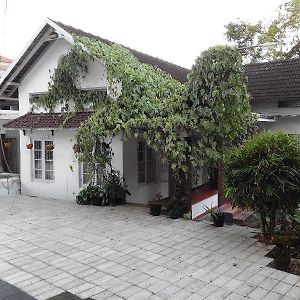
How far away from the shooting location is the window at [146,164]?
12.2 meters

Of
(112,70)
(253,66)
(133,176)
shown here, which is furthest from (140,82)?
(253,66)

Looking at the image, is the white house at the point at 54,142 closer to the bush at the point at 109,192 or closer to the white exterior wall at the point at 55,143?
the white exterior wall at the point at 55,143

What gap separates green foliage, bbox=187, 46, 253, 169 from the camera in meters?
8.84

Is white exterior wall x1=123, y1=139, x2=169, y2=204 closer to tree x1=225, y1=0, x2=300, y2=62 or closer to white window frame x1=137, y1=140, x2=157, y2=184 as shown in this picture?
white window frame x1=137, y1=140, x2=157, y2=184

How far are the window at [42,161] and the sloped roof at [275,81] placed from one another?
8499mm

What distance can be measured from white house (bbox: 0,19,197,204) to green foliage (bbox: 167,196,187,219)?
231 cm

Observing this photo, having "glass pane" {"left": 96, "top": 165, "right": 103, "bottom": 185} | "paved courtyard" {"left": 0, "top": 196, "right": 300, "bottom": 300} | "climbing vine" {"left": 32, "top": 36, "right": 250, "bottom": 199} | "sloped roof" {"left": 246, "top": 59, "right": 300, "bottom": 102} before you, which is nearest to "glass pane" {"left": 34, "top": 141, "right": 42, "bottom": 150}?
"glass pane" {"left": 96, "top": 165, "right": 103, "bottom": 185}

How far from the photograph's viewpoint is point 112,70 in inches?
420

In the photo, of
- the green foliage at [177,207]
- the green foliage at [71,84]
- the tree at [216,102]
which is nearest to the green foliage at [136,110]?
the tree at [216,102]

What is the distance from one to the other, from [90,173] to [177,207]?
285 centimetres

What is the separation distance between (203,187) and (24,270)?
8.20 meters

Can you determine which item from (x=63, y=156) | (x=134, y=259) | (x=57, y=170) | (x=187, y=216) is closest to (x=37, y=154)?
(x=57, y=170)

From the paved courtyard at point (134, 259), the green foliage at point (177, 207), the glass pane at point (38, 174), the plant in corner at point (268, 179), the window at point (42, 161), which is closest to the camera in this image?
the paved courtyard at point (134, 259)

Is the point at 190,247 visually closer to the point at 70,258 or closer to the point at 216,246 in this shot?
the point at 216,246
